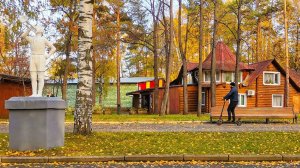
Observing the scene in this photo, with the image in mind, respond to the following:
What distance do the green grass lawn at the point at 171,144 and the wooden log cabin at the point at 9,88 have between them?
2134 cm

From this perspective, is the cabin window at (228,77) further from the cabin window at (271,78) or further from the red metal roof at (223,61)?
the cabin window at (271,78)

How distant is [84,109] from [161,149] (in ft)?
10.6

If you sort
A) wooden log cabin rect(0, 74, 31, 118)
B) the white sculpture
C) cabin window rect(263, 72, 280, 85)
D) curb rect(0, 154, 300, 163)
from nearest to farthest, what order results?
curb rect(0, 154, 300, 163) → the white sculpture → wooden log cabin rect(0, 74, 31, 118) → cabin window rect(263, 72, 280, 85)

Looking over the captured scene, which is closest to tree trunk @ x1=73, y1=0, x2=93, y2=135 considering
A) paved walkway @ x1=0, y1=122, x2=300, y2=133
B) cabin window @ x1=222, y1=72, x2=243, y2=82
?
paved walkway @ x1=0, y1=122, x2=300, y2=133

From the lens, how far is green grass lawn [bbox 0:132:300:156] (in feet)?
39.9

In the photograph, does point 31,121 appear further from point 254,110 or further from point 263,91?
A: point 263,91

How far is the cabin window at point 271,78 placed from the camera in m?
53.7

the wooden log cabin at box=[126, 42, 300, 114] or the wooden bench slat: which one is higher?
the wooden log cabin at box=[126, 42, 300, 114]

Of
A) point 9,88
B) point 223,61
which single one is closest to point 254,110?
point 9,88

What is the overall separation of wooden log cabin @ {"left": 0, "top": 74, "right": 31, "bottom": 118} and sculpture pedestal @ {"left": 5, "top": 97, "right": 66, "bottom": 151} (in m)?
22.7

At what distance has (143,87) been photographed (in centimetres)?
6094

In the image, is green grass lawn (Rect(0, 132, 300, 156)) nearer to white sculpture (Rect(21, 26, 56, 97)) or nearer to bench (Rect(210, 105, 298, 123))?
white sculpture (Rect(21, 26, 56, 97))

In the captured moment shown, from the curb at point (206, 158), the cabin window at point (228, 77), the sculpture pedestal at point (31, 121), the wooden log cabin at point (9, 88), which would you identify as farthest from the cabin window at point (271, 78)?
the sculpture pedestal at point (31, 121)

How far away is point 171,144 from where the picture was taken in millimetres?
13531
